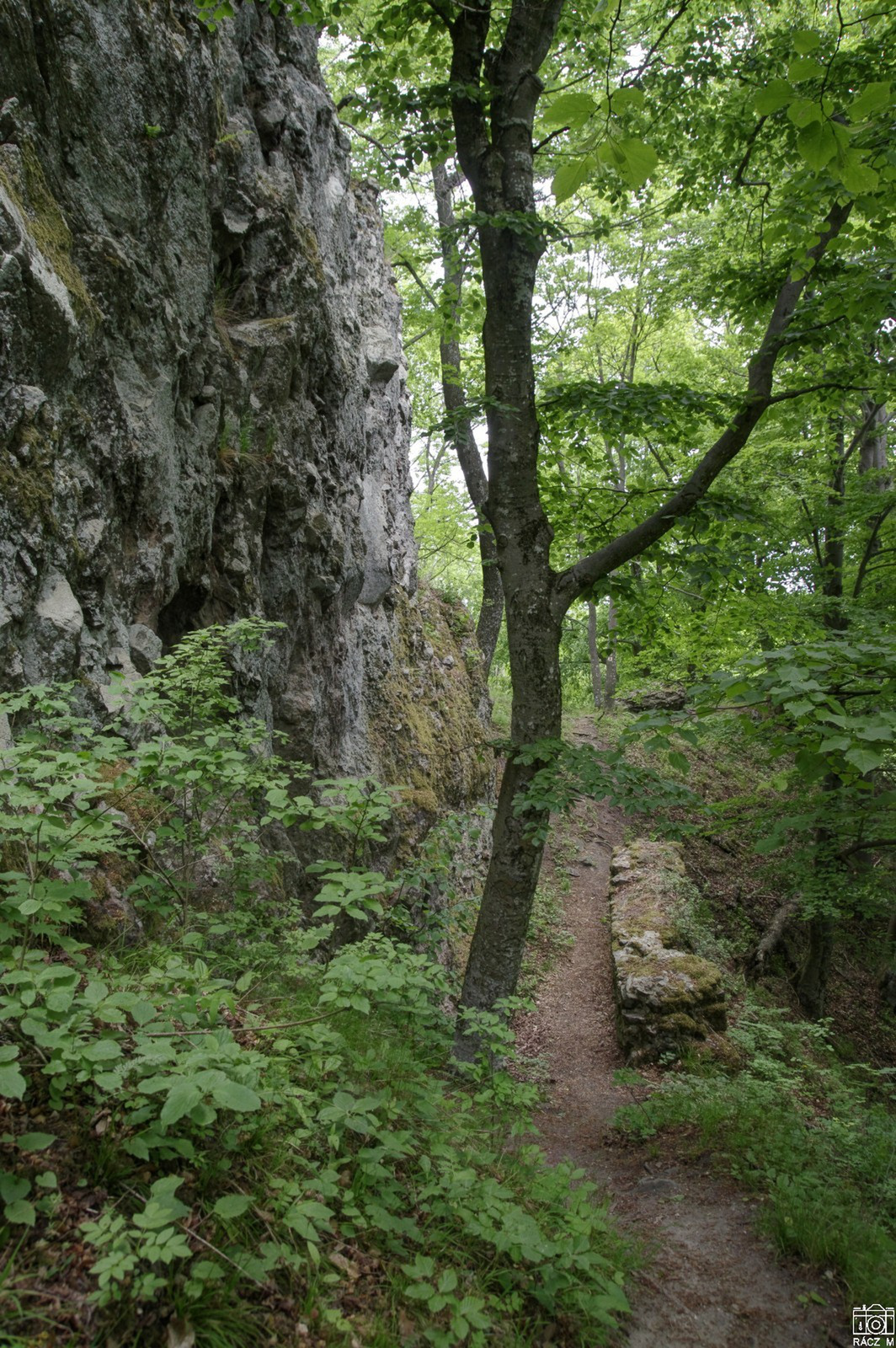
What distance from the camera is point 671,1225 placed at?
4.34 m

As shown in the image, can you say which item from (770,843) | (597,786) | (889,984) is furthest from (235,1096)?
(889,984)

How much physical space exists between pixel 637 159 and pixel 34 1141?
3184 millimetres

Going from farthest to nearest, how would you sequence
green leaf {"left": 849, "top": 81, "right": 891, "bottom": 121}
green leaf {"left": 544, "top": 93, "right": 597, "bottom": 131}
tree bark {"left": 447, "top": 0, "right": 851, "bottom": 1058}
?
tree bark {"left": 447, "top": 0, "right": 851, "bottom": 1058}
green leaf {"left": 544, "top": 93, "right": 597, "bottom": 131}
green leaf {"left": 849, "top": 81, "right": 891, "bottom": 121}

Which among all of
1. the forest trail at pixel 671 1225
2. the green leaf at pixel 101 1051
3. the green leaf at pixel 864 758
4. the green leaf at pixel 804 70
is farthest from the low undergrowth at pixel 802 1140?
the green leaf at pixel 804 70

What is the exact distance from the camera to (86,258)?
417 centimetres

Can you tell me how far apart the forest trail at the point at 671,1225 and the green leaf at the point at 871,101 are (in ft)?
14.6

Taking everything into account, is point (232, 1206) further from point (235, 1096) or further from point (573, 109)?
point (573, 109)

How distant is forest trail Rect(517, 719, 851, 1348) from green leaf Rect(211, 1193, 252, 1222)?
6.95ft

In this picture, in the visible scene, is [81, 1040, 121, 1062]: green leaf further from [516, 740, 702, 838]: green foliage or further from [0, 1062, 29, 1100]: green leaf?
[516, 740, 702, 838]: green foliage

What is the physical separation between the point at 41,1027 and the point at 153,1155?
726mm

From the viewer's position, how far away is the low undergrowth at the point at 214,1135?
1.99m

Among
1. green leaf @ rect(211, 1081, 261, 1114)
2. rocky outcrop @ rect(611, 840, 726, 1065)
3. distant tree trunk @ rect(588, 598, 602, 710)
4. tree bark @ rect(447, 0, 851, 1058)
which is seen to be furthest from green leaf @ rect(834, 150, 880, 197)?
distant tree trunk @ rect(588, 598, 602, 710)

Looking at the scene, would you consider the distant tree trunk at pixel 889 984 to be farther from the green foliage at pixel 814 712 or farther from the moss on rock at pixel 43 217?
the moss on rock at pixel 43 217

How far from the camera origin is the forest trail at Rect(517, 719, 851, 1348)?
3.37 metres
